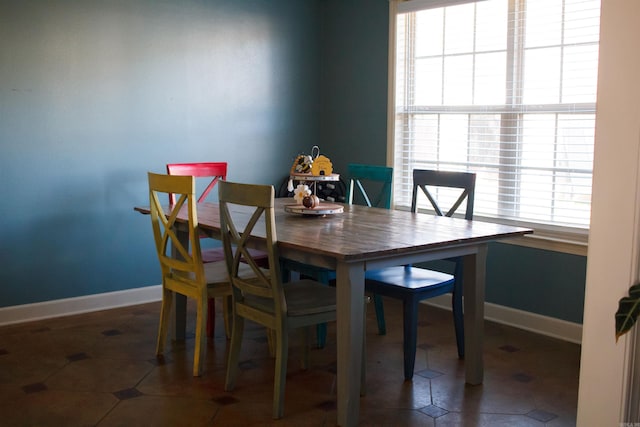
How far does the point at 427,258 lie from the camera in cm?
310

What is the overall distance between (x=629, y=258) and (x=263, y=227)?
5.43 ft

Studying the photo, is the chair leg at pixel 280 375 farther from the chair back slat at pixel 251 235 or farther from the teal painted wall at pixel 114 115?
the teal painted wall at pixel 114 115

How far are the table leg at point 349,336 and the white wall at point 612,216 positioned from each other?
883 millimetres

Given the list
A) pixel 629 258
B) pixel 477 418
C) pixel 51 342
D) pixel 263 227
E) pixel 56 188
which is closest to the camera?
pixel 629 258

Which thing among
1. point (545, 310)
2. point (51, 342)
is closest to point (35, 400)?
point (51, 342)

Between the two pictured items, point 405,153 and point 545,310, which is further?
point 405,153

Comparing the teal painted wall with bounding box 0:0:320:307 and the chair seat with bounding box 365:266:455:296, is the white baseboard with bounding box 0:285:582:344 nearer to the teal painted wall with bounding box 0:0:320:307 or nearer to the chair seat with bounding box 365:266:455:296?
the teal painted wall with bounding box 0:0:320:307

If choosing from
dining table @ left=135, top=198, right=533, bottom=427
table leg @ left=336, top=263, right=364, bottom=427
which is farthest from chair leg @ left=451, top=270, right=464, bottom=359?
table leg @ left=336, top=263, right=364, bottom=427

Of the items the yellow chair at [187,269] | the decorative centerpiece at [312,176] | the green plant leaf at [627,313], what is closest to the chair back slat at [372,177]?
the decorative centerpiece at [312,176]

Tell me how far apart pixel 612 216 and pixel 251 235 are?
1.51 m

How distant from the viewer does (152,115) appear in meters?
4.83

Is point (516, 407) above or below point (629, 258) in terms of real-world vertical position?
below

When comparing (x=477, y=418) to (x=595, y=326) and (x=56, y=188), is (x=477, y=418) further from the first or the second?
(x=56, y=188)

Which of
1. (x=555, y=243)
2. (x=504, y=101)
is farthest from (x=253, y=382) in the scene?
(x=504, y=101)
